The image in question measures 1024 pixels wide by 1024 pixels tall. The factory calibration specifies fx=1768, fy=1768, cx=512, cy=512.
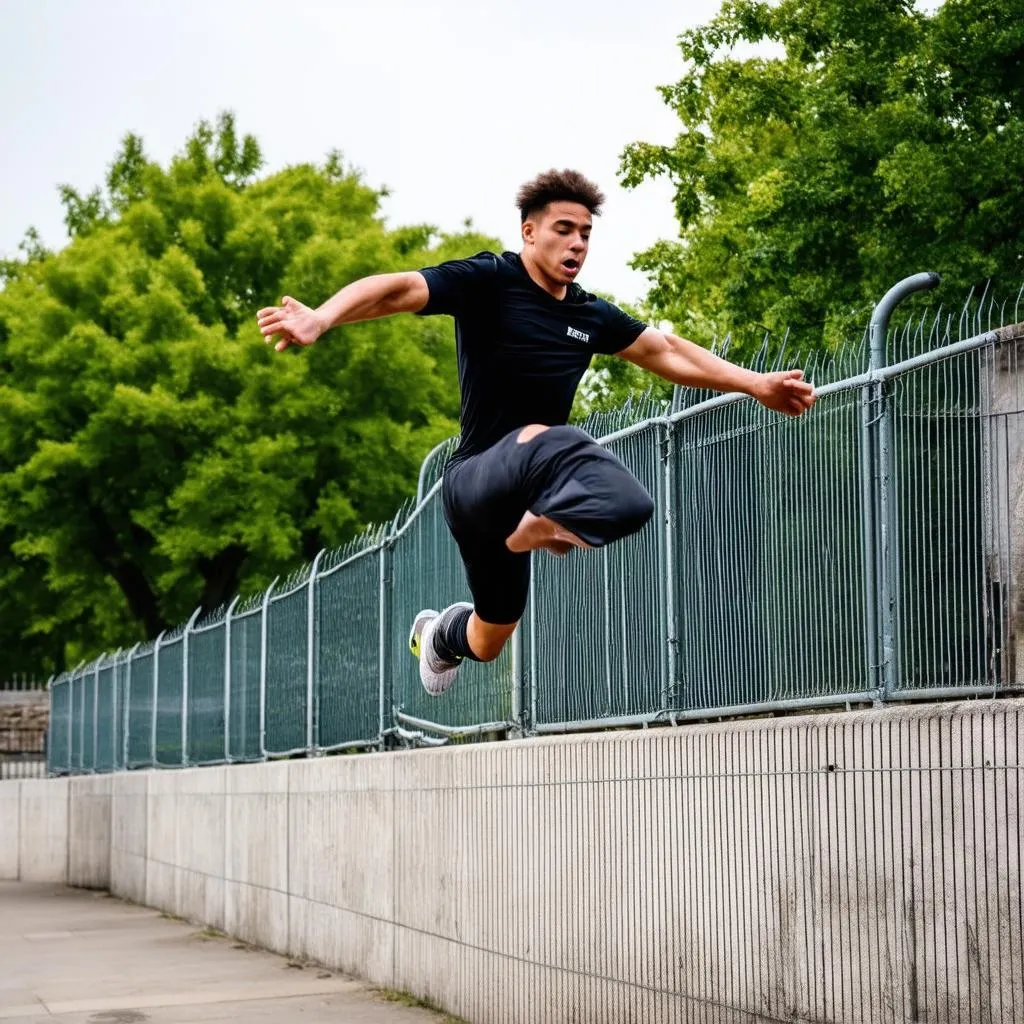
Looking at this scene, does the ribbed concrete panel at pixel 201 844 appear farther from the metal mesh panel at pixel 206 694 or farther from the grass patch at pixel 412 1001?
the grass patch at pixel 412 1001

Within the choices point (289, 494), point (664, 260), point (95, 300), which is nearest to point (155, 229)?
point (95, 300)

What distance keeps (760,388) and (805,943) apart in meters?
2.16

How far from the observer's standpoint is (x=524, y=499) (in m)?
5.14

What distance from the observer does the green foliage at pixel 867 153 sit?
85.5ft

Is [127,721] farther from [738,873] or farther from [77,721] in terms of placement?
[738,873]

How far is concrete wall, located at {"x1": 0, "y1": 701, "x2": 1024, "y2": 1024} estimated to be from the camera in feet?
18.5

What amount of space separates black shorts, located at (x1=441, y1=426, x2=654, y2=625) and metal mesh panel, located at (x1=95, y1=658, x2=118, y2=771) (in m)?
20.0

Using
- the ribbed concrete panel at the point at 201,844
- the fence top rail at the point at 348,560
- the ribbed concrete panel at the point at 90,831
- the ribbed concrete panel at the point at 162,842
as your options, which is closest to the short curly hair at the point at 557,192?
the fence top rail at the point at 348,560

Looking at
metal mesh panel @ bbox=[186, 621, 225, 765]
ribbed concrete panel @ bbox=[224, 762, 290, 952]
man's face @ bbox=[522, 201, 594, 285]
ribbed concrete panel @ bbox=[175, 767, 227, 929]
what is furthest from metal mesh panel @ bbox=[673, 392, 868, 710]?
metal mesh panel @ bbox=[186, 621, 225, 765]

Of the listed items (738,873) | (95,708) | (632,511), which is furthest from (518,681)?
(95,708)

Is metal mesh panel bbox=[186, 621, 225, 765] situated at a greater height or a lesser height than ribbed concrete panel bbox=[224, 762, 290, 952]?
greater

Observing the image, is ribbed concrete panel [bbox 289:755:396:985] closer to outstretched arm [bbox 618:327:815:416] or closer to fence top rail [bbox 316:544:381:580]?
fence top rail [bbox 316:544:381:580]

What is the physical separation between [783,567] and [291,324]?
10.7ft

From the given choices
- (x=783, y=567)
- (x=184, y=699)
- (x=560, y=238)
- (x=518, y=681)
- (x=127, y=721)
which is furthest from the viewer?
(x=127, y=721)
